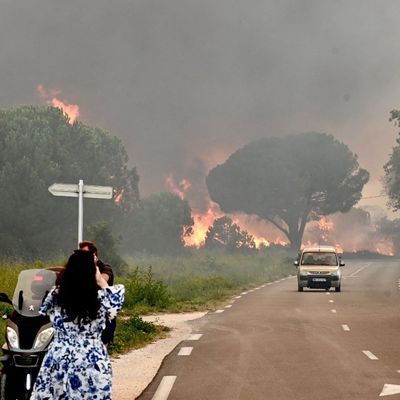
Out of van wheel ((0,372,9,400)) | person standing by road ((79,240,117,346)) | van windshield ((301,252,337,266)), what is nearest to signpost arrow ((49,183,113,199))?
person standing by road ((79,240,117,346))

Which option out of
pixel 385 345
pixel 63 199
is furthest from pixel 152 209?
pixel 385 345

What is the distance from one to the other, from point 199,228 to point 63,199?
169 feet

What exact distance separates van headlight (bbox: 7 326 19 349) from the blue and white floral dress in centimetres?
180

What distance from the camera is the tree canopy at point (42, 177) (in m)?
61.0

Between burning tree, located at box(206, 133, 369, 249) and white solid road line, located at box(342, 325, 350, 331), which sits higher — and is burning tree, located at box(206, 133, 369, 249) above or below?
above

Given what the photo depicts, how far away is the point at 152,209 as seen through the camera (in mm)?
106562

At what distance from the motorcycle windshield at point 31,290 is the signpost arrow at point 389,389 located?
165 inches

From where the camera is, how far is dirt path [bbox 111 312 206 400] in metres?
11.4

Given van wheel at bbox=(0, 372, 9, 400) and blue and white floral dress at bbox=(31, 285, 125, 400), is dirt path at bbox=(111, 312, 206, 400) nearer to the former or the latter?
van wheel at bbox=(0, 372, 9, 400)

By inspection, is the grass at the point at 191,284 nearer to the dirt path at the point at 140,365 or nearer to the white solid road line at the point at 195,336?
the dirt path at the point at 140,365

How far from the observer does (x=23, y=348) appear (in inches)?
348

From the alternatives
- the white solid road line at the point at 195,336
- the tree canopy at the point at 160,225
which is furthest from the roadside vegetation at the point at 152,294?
the tree canopy at the point at 160,225

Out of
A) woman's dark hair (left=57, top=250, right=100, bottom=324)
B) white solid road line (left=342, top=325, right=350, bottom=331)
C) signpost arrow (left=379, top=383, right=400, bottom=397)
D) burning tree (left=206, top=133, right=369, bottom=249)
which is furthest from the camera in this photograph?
burning tree (left=206, top=133, right=369, bottom=249)

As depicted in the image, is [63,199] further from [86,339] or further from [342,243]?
[342,243]
